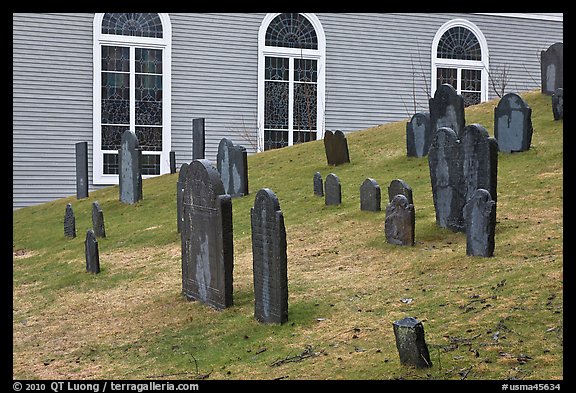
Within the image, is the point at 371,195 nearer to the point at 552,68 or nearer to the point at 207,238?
the point at 207,238

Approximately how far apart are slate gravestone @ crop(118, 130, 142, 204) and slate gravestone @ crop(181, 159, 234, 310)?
7.96 meters

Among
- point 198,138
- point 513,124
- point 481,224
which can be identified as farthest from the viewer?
point 198,138

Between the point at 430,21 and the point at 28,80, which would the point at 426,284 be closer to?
the point at 28,80

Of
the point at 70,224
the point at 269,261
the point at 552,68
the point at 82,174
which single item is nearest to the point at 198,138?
the point at 82,174

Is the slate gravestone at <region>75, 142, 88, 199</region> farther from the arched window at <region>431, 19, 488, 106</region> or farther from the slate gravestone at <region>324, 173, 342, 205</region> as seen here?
the arched window at <region>431, 19, 488, 106</region>

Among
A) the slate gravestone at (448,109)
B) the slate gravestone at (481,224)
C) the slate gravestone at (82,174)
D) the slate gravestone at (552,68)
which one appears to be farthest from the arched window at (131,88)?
the slate gravestone at (481,224)

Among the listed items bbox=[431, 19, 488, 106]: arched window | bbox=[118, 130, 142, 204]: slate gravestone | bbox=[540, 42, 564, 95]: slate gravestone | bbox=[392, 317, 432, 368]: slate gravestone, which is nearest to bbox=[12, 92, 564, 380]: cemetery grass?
bbox=[392, 317, 432, 368]: slate gravestone

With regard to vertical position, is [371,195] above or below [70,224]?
above

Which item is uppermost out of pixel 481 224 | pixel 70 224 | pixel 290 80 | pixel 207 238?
pixel 290 80

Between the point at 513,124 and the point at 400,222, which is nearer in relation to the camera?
the point at 400,222

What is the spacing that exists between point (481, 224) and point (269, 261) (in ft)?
9.62

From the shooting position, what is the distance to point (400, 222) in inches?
448

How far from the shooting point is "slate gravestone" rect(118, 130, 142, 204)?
18234 mm
